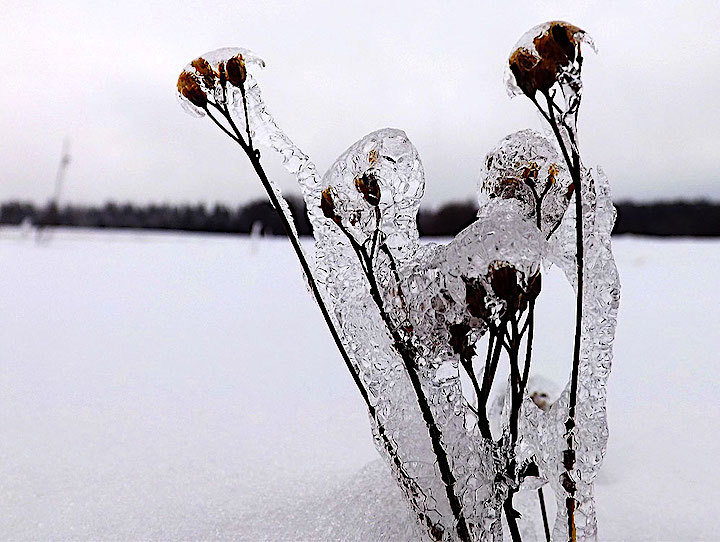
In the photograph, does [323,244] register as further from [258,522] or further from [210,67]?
[258,522]

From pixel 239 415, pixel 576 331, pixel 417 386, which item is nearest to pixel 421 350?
pixel 417 386

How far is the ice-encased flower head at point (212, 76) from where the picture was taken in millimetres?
590

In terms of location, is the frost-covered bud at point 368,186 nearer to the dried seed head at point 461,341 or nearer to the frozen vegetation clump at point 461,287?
the frozen vegetation clump at point 461,287

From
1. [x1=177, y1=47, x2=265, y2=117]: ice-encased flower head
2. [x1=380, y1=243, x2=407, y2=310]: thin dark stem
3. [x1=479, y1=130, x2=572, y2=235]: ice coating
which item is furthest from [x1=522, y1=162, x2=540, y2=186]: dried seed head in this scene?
[x1=177, y1=47, x2=265, y2=117]: ice-encased flower head

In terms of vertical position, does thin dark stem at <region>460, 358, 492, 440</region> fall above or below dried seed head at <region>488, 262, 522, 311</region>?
below

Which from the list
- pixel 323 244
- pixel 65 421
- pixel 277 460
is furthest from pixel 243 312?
pixel 323 244

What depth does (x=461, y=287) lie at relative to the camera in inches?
20.3

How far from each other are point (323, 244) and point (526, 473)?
1.06 ft

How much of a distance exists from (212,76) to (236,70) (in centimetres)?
2

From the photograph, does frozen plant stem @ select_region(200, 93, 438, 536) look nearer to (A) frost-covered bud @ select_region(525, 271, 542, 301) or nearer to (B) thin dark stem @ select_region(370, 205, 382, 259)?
(B) thin dark stem @ select_region(370, 205, 382, 259)

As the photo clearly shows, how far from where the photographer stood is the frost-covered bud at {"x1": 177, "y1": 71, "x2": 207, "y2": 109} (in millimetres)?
589

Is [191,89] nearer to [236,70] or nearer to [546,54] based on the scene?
[236,70]

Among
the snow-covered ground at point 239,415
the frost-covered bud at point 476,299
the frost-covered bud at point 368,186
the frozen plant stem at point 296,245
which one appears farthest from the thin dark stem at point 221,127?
the snow-covered ground at point 239,415

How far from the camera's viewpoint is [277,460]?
4.01 feet
